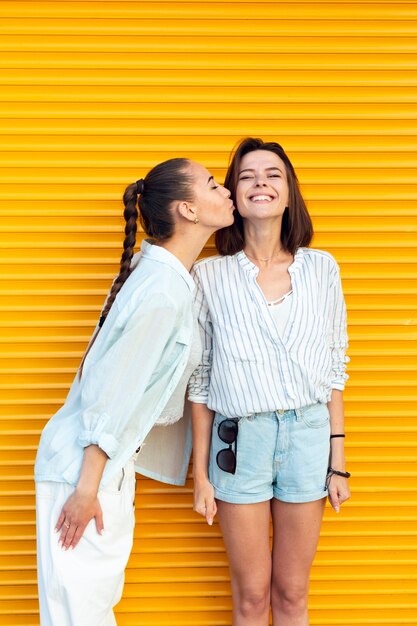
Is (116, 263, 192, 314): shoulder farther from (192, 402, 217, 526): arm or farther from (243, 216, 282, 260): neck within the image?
(192, 402, 217, 526): arm

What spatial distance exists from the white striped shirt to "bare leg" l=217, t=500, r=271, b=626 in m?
0.36

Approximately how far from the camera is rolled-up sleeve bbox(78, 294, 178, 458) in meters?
2.11

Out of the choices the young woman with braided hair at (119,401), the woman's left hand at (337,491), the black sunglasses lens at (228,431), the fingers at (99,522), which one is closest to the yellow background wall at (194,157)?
the woman's left hand at (337,491)

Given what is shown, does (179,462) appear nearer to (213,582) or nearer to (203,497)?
(203,497)

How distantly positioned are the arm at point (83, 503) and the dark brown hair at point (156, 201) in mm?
370

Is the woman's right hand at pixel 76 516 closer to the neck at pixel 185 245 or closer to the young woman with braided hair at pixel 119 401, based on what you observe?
the young woman with braided hair at pixel 119 401

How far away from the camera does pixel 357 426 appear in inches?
116

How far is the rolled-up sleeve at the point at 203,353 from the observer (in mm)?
2553

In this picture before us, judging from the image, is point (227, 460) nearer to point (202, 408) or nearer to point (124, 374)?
point (202, 408)

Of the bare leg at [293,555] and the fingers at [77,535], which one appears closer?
the fingers at [77,535]

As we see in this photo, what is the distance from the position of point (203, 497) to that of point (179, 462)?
300mm

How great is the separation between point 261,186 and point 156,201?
0.38m

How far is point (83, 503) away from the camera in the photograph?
2150 mm

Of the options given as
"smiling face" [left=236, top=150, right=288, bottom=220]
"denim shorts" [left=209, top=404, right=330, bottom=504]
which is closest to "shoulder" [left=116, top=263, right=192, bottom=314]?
"smiling face" [left=236, top=150, right=288, bottom=220]
